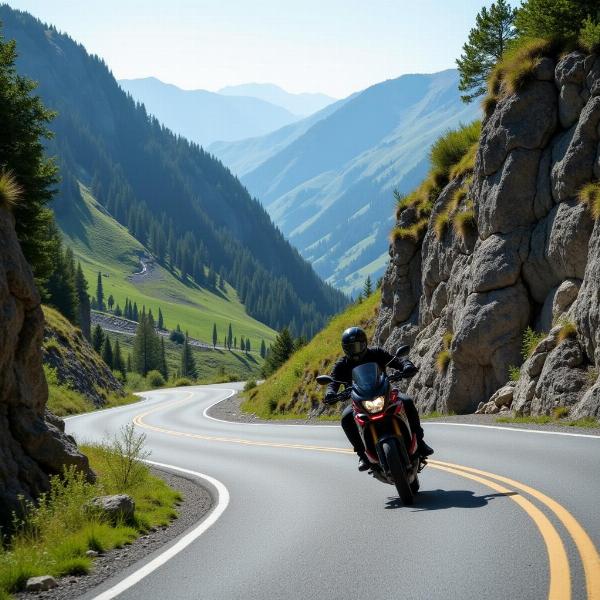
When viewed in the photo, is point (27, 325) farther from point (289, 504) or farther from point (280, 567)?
point (280, 567)

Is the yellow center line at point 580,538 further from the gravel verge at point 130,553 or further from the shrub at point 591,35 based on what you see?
the shrub at point 591,35

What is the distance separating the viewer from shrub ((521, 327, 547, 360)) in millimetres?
20281

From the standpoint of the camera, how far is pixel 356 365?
9.90 m

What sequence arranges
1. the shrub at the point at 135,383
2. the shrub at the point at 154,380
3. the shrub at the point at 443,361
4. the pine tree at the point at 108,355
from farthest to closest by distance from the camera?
the pine tree at the point at 108,355 < the shrub at the point at 154,380 < the shrub at the point at 135,383 < the shrub at the point at 443,361

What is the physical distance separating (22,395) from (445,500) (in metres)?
6.49

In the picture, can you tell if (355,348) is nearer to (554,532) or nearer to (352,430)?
(352,430)

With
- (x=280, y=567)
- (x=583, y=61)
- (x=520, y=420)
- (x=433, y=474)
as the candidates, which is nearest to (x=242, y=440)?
(x=520, y=420)

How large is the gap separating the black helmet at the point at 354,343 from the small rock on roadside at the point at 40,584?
13.6 ft

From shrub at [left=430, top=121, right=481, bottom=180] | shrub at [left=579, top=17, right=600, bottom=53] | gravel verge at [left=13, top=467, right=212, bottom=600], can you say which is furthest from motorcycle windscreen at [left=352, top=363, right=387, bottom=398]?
shrub at [left=430, top=121, right=481, bottom=180]

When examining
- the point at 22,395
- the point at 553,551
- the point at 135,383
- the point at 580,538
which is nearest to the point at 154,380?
the point at 135,383

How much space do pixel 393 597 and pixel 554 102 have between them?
1905 centimetres

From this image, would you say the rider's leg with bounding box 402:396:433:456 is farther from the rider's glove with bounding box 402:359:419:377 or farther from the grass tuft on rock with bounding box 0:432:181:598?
the grass tuft on rock with bounding box 0:432:181:598

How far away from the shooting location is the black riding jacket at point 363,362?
991 cm

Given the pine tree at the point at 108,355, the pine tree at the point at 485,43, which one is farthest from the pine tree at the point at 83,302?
the pine tree at the point at 485,43
